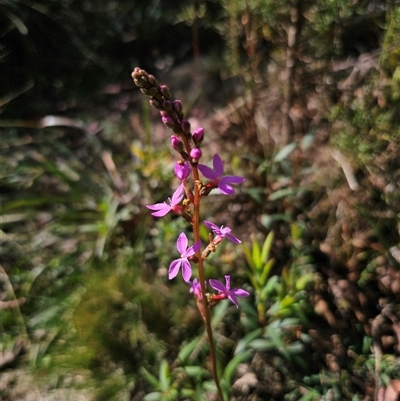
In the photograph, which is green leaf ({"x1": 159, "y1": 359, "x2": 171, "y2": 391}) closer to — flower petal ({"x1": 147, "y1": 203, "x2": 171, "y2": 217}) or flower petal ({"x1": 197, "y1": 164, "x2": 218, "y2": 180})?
flower petal ({"x1": 147, "y1": 203, "x2": 171, "y2": 217})

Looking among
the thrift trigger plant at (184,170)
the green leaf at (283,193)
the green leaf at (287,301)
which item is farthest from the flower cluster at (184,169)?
the green leaf at (283,193)

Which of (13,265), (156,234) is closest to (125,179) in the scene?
(156,234)

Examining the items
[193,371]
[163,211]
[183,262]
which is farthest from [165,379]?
[163,211]

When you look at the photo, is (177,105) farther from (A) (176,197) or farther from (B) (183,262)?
(B) (183,262)

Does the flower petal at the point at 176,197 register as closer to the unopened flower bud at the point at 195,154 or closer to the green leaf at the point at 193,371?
the unopened flower bud at the point at 195,154

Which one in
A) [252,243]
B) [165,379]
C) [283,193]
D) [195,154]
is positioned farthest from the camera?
[252,243]

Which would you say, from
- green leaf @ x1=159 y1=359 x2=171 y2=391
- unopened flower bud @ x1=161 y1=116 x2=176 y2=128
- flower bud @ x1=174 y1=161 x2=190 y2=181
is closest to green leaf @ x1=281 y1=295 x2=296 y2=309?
green leaf @ x1=159 y1=359 x2=171 y2=391

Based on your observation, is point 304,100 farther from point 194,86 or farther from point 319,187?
point 194,86

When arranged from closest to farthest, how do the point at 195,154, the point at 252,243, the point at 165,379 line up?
the point at 195,154, the point at 165,379, the point at 252,243

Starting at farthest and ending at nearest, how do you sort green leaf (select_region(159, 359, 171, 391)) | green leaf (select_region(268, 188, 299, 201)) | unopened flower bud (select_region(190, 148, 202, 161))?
1. green leaf (select_region(268, 188, 299, 201))
2. green leaf (select_region(159, 359, 171, 391))
3. unopened flower bud (select_region(190, 148, 202, 161))

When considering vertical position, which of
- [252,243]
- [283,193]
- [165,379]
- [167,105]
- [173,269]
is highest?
[283,193]
